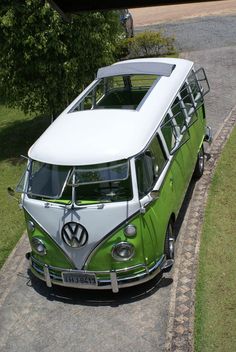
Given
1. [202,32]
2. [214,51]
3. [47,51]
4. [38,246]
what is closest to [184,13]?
[202,32]

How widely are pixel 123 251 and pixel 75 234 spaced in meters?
A: 0.74

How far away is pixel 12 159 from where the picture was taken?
13.6m

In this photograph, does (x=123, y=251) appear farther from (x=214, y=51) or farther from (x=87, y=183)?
(x=214, y=51)

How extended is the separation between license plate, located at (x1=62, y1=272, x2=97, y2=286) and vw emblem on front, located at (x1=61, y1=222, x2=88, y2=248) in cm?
47

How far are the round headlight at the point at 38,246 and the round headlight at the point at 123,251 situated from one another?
111 centimetres

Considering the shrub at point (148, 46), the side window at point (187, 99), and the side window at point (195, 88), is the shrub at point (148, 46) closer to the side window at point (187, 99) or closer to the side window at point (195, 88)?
the side window at point (195, 88)

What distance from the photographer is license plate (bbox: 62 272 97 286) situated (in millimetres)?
7438

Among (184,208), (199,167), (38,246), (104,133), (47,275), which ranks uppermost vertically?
(104,133)

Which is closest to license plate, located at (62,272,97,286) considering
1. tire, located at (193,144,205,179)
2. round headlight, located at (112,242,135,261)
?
round headlight, located at (112,242,135,261)

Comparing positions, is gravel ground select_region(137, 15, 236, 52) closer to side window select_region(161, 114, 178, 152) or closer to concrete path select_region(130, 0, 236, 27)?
concrete path select_region(130, 0, 236, 27)

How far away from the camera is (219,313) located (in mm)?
7109

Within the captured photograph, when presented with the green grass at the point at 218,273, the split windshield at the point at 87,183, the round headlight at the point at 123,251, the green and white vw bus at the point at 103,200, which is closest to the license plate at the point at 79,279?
the green and white vw bus at the point at 103,200

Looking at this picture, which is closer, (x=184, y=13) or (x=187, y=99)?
(x=187, y=99)

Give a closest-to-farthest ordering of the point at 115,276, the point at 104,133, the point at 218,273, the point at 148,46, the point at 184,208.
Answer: the point at 115,276, the point at 104,133, the point at 218,273, the point at 184,208, the point at 148,46
